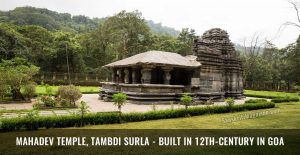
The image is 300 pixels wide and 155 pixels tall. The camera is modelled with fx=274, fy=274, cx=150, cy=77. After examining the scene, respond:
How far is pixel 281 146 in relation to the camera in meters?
6.51

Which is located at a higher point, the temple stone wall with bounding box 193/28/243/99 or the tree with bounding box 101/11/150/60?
the tree with bounding box 101/11/150/60

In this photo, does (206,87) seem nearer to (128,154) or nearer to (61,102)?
(61,102)

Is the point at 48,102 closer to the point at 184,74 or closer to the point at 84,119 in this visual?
the point at 84,119

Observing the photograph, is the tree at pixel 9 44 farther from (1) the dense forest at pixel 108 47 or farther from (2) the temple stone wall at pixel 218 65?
(2) the temple stone wall at pixel 218 65

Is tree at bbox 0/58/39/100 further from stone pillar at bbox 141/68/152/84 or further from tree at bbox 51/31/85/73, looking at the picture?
tree at bbox 51/31/85/73

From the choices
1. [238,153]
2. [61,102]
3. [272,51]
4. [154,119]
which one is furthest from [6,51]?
[272,51]

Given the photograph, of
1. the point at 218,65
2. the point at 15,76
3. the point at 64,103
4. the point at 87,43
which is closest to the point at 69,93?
the point at 64,103

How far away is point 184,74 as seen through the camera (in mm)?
20859

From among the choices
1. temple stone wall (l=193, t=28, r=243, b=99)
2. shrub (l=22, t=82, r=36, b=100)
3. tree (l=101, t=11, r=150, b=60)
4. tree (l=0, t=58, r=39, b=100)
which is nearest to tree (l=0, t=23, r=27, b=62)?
tree (l=101, t=11, r=150, b=60)

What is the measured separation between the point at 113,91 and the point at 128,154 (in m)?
13.4

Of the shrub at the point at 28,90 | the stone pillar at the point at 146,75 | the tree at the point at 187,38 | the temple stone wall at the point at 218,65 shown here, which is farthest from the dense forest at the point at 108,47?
the stone pillar at the point at 146,75

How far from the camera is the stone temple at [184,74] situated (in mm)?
17516

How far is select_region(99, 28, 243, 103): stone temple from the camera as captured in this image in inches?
690

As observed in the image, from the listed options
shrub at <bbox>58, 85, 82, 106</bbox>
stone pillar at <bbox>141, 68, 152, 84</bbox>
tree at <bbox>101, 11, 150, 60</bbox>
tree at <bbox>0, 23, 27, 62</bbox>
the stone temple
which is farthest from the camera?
tree at <bbox>101, 11, 150, 60</bbox>
